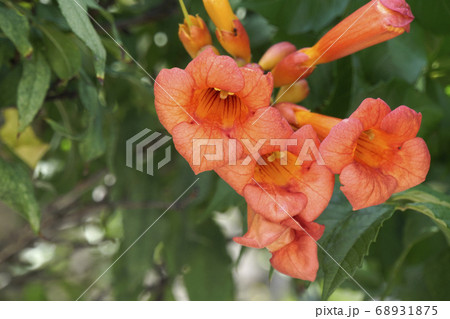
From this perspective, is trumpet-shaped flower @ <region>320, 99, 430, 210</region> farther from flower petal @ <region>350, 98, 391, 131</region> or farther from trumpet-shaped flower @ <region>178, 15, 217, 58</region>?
trumpet-shaped flower @ <region>178, 15, 217, 58</region>

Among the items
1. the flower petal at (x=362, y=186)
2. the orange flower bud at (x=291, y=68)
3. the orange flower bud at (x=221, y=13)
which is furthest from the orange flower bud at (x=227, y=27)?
the flower petal at (x=362, y=186)

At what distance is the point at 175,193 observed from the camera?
2084mm

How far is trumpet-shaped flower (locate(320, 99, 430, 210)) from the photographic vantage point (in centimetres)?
102

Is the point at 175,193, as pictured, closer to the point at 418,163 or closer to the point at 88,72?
the point at 88,72

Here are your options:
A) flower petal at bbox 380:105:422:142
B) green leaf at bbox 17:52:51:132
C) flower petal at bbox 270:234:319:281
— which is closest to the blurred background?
green leaf at bbox 17:52:51:132

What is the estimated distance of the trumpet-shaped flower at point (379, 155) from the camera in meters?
1.02

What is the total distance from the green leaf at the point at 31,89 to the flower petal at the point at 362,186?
771mm

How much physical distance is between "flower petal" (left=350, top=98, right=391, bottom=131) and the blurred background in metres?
0.27

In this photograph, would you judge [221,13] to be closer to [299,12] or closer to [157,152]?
[299,12]

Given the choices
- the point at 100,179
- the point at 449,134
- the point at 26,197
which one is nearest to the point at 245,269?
the point at 100,179

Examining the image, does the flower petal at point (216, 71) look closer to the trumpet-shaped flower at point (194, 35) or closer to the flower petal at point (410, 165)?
the trumpet-shaped flower at point (194, 35)

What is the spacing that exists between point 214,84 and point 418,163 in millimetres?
464

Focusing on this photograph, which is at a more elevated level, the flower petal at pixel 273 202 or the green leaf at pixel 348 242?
the flower petal at pixel 273 202

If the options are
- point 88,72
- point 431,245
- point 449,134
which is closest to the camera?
point 88,72
